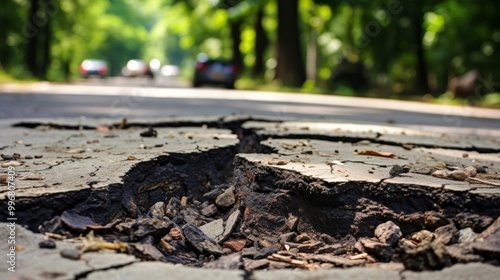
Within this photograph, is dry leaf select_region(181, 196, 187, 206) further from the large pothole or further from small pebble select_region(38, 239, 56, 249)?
small pebble select_region(38, 239, 56, 249)

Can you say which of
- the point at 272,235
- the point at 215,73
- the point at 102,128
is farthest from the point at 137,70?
the point at 272,235

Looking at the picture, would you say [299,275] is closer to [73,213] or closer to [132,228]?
[132,228]

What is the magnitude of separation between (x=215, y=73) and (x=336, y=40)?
14147mm

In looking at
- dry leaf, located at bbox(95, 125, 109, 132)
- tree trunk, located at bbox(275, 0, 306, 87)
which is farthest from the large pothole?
tree trunk, located at bbox(275, 0, 306, 87)

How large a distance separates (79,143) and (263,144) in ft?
4.18

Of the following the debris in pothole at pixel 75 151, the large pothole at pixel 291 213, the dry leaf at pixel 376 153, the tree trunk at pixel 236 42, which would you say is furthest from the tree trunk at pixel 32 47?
the dry leaf at pixel 376 153

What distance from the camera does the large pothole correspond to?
8.50 ft

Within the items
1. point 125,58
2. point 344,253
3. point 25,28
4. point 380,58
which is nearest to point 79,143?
point 344,253

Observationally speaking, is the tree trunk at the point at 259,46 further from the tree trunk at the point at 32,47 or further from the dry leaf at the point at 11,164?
the dry leaf at the point at 11,164

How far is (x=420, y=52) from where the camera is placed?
2200 centimetres

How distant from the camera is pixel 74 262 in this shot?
2.11 m

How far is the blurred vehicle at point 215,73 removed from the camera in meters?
20.6

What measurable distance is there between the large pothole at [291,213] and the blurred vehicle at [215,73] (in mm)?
16704

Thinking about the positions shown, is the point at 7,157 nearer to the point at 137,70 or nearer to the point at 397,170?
the point at 397,170
